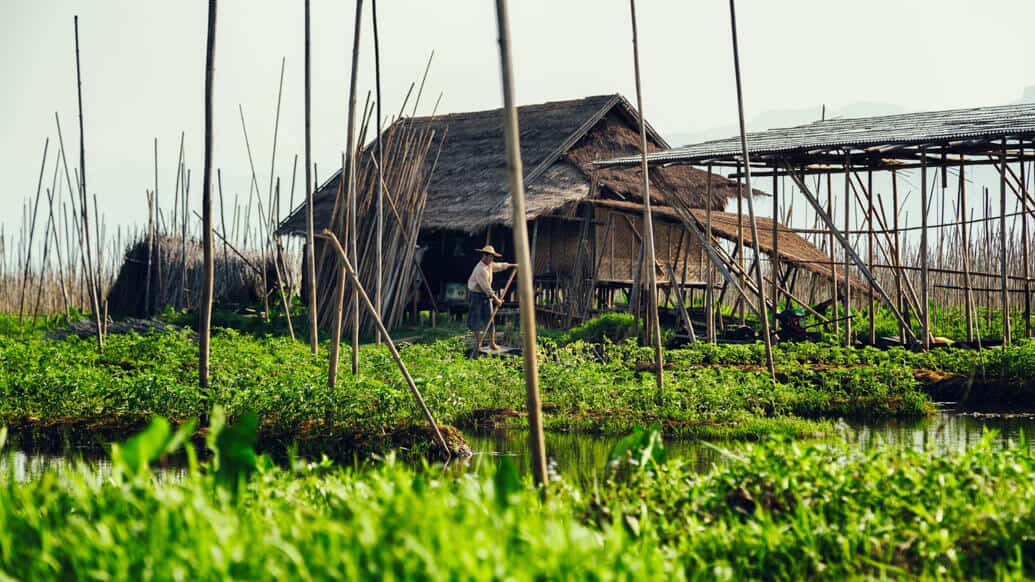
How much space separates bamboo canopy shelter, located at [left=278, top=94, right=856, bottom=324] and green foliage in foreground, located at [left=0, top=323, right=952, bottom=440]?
505 centimetres

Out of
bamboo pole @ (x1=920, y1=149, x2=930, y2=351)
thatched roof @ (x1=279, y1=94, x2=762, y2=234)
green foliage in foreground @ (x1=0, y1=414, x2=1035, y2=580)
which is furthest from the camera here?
thatched roof @ (x1=279, y1=94, x2=762, y2=234)

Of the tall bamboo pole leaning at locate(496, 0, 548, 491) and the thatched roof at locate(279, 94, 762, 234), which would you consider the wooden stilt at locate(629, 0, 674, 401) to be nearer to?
the tall bamboo pole leaning at locate(496, 0, 548, 491)

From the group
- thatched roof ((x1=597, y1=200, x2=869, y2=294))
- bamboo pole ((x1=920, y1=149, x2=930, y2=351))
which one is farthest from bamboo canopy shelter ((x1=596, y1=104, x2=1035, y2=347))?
thatched roof ((x1=597, y1=200, x2=869, y2=294))

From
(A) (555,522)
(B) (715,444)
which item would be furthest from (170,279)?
(A) (555,522)

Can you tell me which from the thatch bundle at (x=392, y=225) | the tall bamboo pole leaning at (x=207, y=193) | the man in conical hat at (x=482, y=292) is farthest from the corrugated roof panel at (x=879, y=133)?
the tall bamboo pole leaning at (x=207, y=193)

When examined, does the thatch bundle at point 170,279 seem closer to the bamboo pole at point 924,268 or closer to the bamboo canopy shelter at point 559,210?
the bamboo canopy shelter at point 559,210

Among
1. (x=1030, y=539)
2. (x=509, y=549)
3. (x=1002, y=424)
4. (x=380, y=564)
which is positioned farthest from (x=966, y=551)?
(x=1002, y=424)

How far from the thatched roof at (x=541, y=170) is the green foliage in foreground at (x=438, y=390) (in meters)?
5.39

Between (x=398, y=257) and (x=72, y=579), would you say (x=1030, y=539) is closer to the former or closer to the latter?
(x=72, y=579)

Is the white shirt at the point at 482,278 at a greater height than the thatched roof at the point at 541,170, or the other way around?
the thatched roof at the point at 541,170

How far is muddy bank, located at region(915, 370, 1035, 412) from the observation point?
9.63 m

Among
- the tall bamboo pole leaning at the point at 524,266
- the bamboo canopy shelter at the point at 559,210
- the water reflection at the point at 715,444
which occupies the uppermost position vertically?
the bamboo canopy shelter at the point at 559,210

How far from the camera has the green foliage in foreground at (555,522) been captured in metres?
2.91

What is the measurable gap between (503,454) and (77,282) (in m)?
15.3
